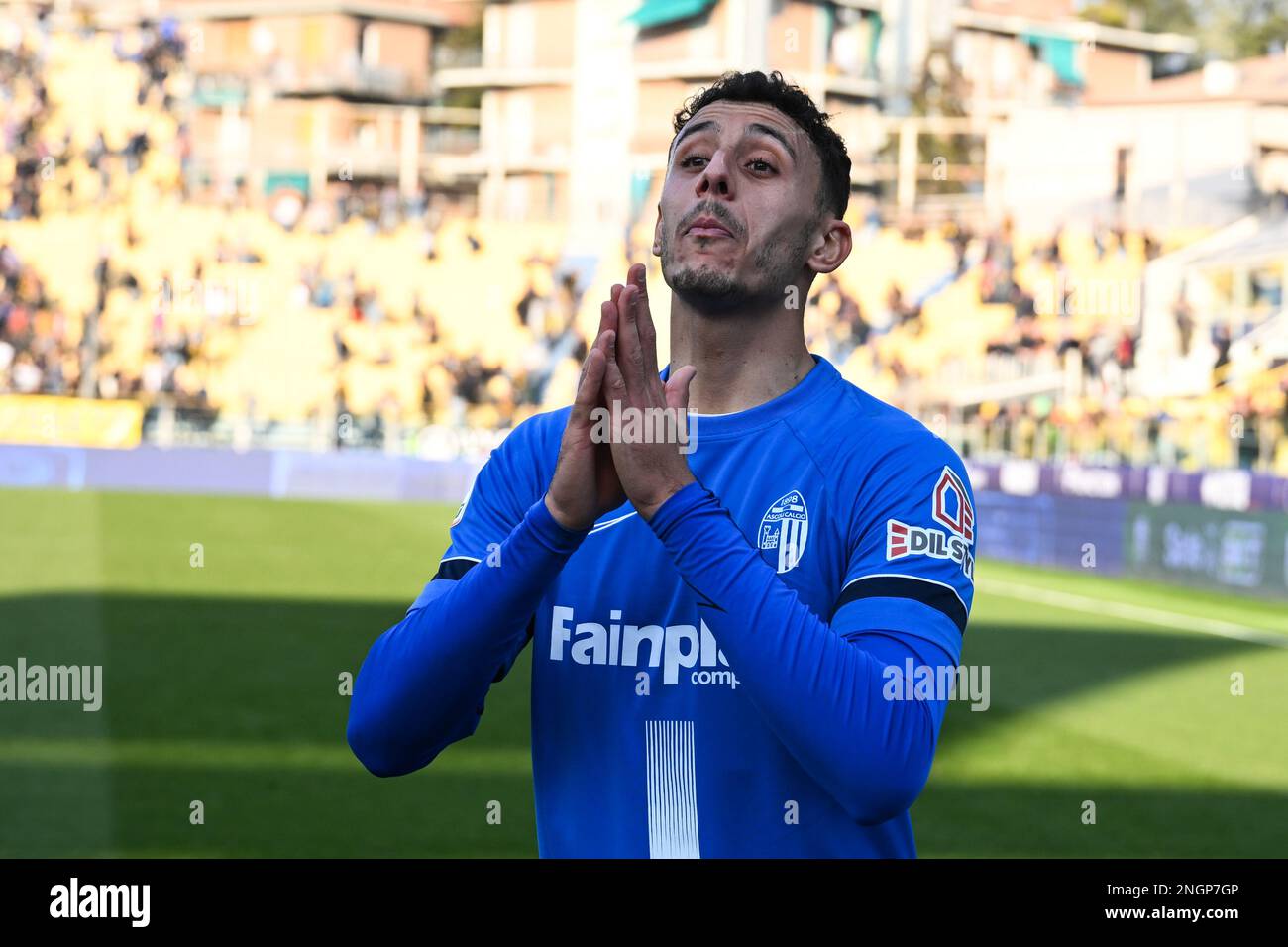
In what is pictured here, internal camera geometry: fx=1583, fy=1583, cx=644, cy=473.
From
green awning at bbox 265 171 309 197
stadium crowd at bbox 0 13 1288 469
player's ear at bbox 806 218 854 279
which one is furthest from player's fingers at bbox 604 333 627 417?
green awning at bbox 265 171 309 197

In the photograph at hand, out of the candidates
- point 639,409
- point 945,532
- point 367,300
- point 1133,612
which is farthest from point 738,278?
point 367,300

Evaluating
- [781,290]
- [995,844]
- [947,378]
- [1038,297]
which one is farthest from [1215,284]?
[781,290]

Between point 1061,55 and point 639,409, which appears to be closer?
point 639,409

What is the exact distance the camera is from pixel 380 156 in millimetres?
39625

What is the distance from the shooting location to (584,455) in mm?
2457

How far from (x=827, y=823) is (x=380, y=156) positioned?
38.6 meters

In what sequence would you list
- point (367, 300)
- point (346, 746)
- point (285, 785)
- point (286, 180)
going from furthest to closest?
point (286, 180) → point (367, 300) → point (346, 746) → point (285, 785)

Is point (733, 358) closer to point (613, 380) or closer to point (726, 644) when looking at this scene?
point (613, 380)

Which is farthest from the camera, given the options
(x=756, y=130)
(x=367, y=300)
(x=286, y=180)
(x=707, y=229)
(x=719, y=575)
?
(x=286, y=180)

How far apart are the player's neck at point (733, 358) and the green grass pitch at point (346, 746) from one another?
483 cm

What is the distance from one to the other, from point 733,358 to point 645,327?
0.44 metres

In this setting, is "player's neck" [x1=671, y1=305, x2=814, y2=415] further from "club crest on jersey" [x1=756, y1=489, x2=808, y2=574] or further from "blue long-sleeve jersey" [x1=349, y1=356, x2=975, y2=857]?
"club crest on jersey" [x1=756, y1=489, x2=808, y2=574]

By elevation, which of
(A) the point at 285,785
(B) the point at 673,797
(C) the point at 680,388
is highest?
(C) the point at 680,388

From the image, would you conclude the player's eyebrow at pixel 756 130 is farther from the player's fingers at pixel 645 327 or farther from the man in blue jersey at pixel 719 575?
the player's fingers at pixel 645 327
